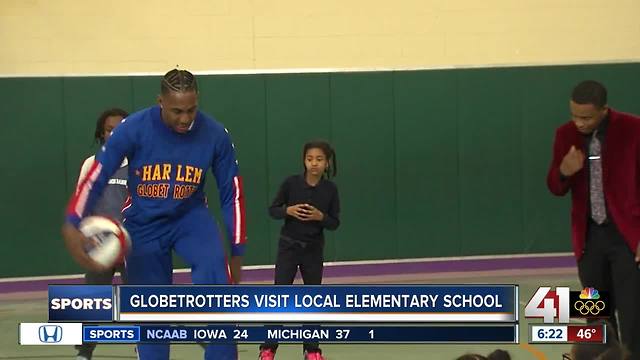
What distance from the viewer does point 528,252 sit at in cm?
1554

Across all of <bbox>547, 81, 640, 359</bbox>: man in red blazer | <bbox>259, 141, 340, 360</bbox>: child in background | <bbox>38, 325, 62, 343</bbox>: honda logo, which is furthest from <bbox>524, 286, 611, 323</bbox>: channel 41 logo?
<bbox>259, 141, 340, 360</bbox>: child in background

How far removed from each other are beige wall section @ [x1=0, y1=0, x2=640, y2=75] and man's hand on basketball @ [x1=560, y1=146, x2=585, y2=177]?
7520 millimetres

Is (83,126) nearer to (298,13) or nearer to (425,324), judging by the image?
(298,13)

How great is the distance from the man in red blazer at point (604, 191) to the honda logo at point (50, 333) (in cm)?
333

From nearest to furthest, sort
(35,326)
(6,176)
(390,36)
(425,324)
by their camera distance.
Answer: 1. (425,324)
2. (35,326)
3. (6,176)
4. (390,36)

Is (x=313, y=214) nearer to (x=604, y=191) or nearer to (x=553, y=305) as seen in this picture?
(x=604, y=191)

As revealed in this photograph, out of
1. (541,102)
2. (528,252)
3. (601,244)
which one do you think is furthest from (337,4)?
(601,244)

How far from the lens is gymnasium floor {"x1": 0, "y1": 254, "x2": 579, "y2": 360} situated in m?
10.7

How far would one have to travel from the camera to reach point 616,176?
7.95 meters

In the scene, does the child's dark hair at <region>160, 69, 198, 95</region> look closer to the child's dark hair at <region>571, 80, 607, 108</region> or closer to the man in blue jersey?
the man in blue jersey

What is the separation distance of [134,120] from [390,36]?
802 cm

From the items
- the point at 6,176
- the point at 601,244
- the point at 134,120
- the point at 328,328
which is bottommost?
the point at 328,328

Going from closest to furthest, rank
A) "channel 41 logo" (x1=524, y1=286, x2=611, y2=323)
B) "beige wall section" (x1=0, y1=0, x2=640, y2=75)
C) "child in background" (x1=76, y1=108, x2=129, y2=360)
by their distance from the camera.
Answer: "channel 41 logo" (x1=524, y1=286, x2=611, y2=323) < "child in background" (x1=76, y1=108, x2=129, y2=360) < "beige wall section" (x1=0, y1=0, x2=640, y2=75)

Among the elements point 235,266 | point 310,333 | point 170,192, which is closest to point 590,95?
point 310,333
